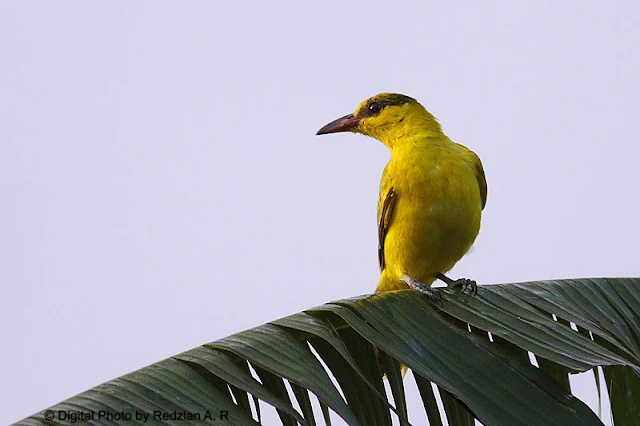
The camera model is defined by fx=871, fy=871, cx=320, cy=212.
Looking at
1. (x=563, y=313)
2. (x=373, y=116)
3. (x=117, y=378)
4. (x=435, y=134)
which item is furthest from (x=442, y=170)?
(x=117, y=378)

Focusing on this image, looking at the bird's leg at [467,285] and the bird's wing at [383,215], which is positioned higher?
the bird's wing at [383,215]

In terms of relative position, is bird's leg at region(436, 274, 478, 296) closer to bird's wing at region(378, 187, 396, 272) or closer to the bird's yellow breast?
the bird's yellow breast

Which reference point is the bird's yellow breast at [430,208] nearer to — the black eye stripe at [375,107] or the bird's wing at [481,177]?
the bird's wing at [481,177]

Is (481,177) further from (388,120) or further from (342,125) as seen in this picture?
(342,125)

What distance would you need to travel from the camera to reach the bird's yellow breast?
420cm

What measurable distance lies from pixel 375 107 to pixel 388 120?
20 centimetres

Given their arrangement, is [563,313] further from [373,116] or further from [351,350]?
[373,116]

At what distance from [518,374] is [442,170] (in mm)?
1834

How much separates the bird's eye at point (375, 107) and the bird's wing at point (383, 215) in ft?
2.90

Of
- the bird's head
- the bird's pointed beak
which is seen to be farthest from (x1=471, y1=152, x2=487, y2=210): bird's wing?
the bird's pointed beak

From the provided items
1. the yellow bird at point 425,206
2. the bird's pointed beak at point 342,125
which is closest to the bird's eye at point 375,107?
the bird's pointed beak at point 342,125

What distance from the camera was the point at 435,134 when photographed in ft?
15.9

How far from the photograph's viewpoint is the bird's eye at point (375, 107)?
5.30 m

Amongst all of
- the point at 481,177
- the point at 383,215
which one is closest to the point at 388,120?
the point at 481,177
